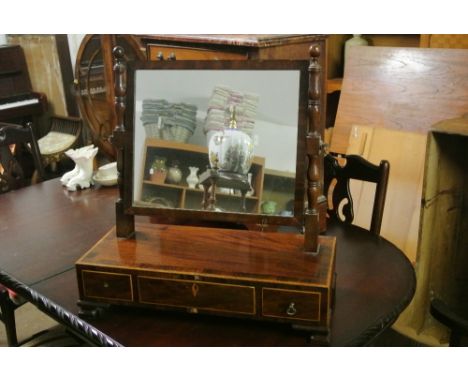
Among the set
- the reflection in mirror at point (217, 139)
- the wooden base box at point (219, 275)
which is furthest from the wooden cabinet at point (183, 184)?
the wooden base box at point (219, 275)

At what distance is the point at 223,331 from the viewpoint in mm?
1188

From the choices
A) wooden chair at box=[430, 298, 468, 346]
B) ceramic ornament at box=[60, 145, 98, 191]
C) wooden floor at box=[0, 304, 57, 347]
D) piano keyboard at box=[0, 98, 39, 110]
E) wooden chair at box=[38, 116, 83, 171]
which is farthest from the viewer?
piano keyboard at box=[0, 98, 39, 110]

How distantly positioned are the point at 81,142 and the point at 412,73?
3.04 meters

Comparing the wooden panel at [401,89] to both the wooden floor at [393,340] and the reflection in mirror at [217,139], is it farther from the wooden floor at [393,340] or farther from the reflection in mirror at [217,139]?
the reflection in mirror at [217,139]

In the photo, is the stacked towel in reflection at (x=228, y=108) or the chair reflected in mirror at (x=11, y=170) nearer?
the stacked towel in reflection at (x=228, y=108)

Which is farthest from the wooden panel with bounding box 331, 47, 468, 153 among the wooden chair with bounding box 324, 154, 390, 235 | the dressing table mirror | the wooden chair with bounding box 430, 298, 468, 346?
the dressing table mirror

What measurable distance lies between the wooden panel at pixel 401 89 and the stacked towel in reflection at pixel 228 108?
1.64 meters

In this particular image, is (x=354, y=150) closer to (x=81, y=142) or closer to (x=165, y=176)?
(x=165, y=176)

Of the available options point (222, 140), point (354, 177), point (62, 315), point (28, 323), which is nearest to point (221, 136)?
point (222, 140)

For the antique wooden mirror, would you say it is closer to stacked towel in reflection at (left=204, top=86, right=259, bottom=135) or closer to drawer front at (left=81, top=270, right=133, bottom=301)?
stacked towel in reflection at (left=204, top=86, right=259, bottom=135)

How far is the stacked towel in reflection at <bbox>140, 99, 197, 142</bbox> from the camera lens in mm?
1276

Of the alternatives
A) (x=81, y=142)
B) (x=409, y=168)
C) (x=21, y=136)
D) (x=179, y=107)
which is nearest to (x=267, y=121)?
(x=179, y=107)

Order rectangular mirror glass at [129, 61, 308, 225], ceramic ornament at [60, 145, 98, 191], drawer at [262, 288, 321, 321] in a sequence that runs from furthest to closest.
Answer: ceramic ornament at [60, 145, 98, 191] < rectangular mirror glass at [129, 61, 308, 225] < drawer at [262, 288, 321, 321]

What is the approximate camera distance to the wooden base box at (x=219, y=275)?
3.74 feet
